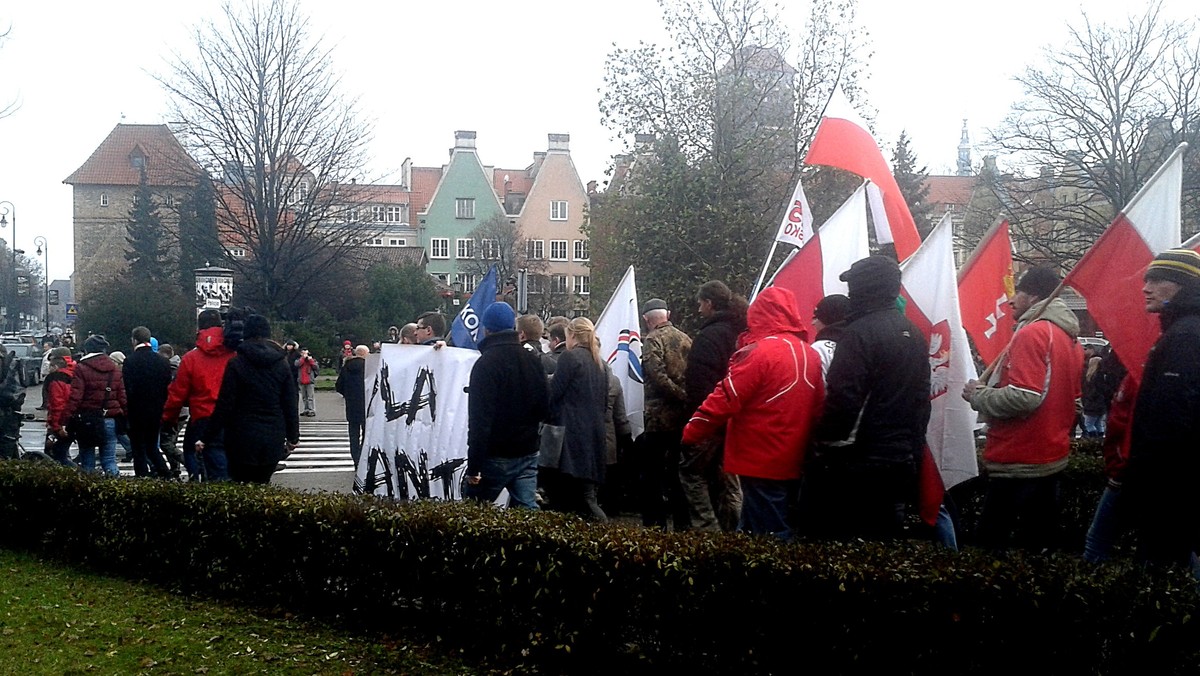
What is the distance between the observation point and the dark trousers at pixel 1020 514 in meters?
5.40

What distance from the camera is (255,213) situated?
43.4 m

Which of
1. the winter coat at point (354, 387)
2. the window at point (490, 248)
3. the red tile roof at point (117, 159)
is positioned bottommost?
the winter coat at point (354, 387)

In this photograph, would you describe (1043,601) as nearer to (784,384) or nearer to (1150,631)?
(1150,631)

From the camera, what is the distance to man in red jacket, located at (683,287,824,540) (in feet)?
18.1

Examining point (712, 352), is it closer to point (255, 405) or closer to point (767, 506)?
point (767, 506)

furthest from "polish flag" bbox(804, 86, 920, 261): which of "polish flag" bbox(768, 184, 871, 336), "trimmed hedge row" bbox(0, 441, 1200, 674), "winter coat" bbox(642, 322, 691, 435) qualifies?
"trimmed hedge row" bbox(0, 441, 1200, 674)

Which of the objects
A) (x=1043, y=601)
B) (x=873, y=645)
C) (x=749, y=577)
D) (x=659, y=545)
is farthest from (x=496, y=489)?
(x=1043, y=601)

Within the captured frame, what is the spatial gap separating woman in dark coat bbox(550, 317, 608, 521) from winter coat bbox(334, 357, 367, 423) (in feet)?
15.1

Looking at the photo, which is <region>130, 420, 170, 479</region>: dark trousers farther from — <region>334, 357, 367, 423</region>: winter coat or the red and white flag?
the red and white flag

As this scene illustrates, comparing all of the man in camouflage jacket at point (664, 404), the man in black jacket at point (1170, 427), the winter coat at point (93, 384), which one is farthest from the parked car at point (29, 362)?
the man in black jacket at point (1170, 427)

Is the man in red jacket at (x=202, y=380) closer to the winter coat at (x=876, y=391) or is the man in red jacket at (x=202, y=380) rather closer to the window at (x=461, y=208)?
the winter coat at (x=876, y=391)

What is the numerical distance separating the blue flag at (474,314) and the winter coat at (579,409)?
2830 millimetres

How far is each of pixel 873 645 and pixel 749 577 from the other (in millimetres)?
601

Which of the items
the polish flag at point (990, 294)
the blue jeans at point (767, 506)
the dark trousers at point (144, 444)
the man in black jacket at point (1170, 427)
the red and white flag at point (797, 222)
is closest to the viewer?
the man in black jacket at point (1170, 427)
